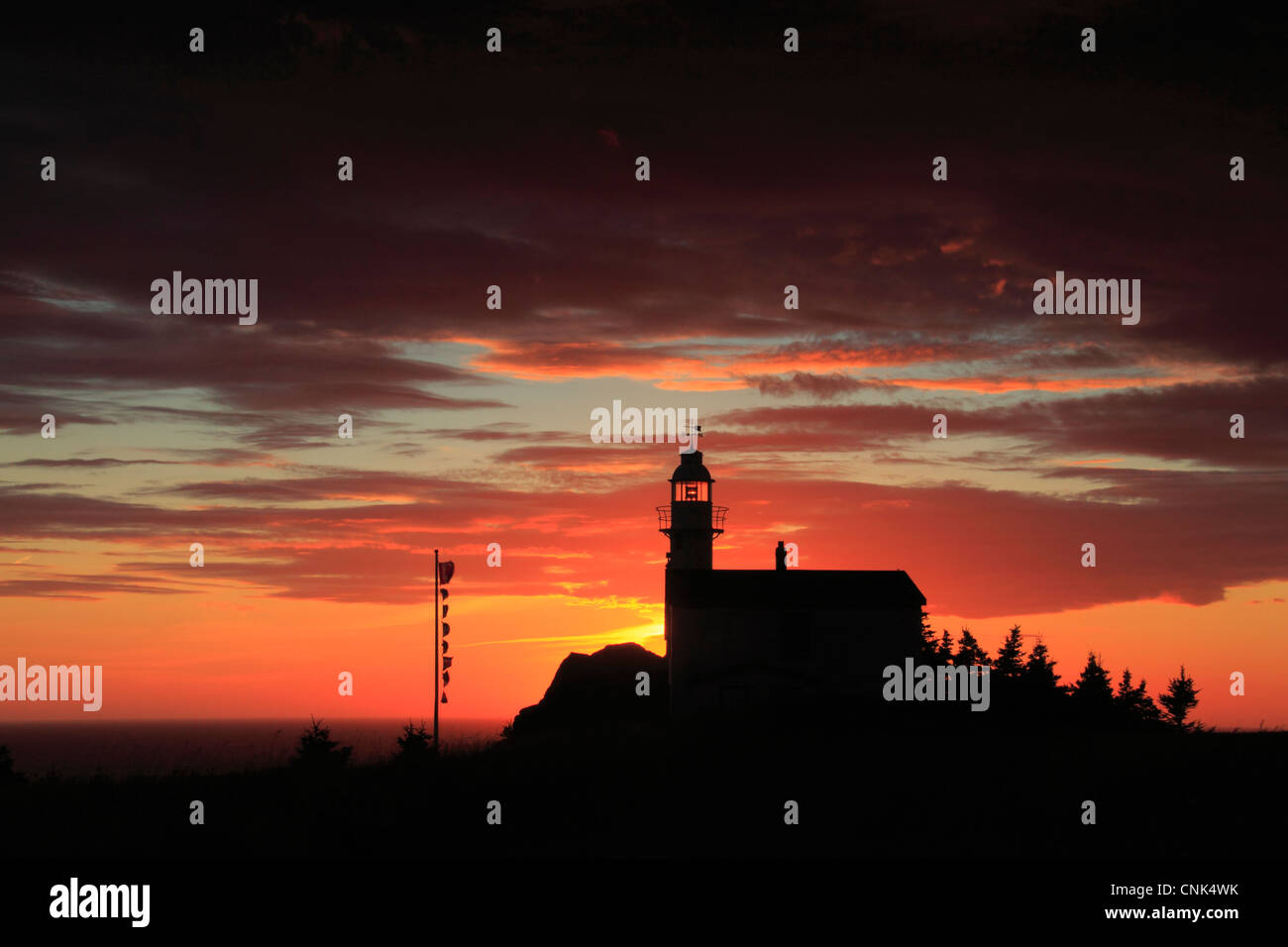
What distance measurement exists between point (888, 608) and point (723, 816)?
24.1 metres

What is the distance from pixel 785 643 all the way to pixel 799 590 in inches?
87.7

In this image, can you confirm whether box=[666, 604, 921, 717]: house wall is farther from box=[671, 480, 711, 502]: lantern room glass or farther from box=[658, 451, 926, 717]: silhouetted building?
box=[671, 480, 711, 502]: lantern room glass

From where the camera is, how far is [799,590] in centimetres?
4312

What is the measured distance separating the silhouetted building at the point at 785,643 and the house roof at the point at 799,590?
0.04 m

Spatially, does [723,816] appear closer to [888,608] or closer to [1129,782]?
[1129,782]

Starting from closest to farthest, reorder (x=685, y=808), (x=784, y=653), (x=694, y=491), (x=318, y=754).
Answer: (x=685, y=808)
(x=318, y=754)
(x=784, y=653)
(x=694, y=491)

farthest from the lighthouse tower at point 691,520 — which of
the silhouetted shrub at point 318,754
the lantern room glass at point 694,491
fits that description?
the silhouetted shrub at point 318,754

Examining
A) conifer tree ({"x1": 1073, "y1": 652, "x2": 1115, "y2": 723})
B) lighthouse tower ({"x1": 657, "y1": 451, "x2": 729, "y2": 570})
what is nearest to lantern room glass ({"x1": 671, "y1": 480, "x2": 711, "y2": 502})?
lighthouse tower ({"x1": 657, "y1": 451, "x2": 729, "y2": 570})

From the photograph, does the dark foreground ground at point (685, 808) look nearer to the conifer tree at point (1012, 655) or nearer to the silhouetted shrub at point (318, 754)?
the silhouetted shrub at point (318, 754)

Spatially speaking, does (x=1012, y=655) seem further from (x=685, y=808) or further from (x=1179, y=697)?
(x=685, y=808)

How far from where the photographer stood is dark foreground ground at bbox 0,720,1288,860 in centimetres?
1745

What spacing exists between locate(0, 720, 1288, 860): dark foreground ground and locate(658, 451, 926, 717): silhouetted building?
1495 centimetres

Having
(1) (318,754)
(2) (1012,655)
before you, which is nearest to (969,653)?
(2) (1012,655)
